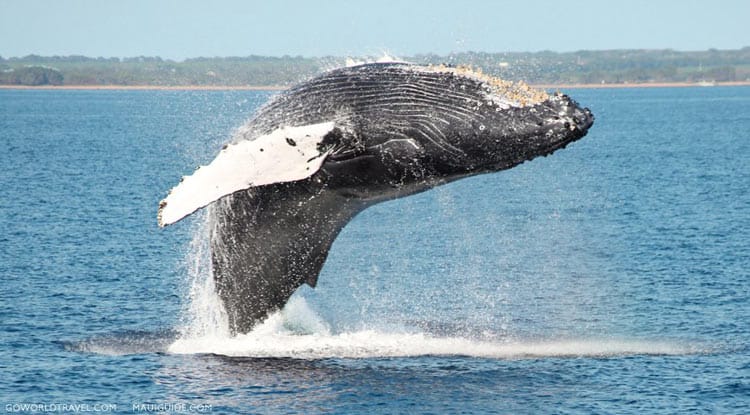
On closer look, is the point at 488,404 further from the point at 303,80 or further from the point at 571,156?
the point at 571,156

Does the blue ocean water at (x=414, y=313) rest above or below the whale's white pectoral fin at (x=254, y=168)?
below

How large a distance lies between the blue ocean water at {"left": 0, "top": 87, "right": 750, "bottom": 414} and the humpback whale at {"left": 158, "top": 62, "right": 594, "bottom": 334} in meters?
2.25

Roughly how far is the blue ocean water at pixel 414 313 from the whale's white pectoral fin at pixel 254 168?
275 cm

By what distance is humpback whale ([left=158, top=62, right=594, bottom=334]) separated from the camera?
12.7 m

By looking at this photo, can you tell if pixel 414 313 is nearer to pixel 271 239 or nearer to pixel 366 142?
pixel 271 239

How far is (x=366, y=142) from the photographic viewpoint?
13.3m

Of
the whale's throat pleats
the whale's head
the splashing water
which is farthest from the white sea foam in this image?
the whale's head

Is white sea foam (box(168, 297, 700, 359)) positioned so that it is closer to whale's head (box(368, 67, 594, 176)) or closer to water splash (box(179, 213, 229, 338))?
water splash (box(179, 213, 229, 338))

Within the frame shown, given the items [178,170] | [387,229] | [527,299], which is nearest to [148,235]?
[387,229]

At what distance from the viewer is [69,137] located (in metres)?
83.9

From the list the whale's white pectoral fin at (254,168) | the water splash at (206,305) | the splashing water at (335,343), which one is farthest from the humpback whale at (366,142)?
the splashing water at (335,343)

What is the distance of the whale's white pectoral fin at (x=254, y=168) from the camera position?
498 inches

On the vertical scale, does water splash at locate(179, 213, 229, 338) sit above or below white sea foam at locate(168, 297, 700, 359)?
above

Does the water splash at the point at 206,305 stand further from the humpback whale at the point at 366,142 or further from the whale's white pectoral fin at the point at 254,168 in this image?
the whale's white pectoral fin at the point at 254,168
